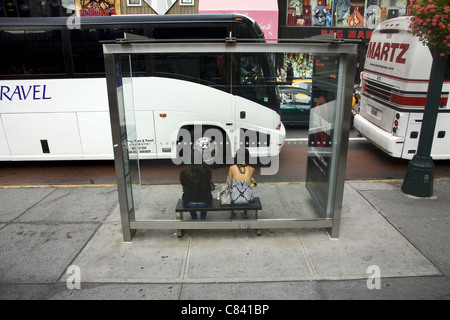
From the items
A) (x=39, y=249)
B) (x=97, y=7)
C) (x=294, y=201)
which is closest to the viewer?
(x=39, y=249)

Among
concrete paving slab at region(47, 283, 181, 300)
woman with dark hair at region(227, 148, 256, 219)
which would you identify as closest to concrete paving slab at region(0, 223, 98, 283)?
concrete paving slab at region(47, 283, 181, 300)

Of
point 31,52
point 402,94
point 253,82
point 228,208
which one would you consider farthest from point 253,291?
point 31,52

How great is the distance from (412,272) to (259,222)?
6.18ft

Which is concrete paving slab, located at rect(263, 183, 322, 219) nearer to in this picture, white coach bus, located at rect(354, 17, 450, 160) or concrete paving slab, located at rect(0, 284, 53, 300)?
white coach bus, located at rect(354, 17, 450, 160)

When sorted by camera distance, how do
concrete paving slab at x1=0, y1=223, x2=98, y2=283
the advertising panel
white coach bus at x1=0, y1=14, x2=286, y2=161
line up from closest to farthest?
concrete paving slab at x1=0, y1=223, x2=98, y2=283, the advertising panel, white coach bus at x1=0, y1=14, x2=286, y2=161

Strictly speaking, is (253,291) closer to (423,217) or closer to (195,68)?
(423,217)

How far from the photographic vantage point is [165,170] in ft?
24.9

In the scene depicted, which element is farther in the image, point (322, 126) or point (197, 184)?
point (322, 126)

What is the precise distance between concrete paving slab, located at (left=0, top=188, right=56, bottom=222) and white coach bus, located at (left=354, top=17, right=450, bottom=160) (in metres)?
7.10

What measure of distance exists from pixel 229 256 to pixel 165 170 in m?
3.81

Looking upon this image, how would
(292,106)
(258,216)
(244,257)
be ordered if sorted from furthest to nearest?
(292,106), (258,216), (244,257)

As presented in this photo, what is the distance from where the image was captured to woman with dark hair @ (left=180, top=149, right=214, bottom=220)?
465 centimetres

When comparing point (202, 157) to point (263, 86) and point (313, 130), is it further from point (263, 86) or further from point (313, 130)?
point (263, 86)
